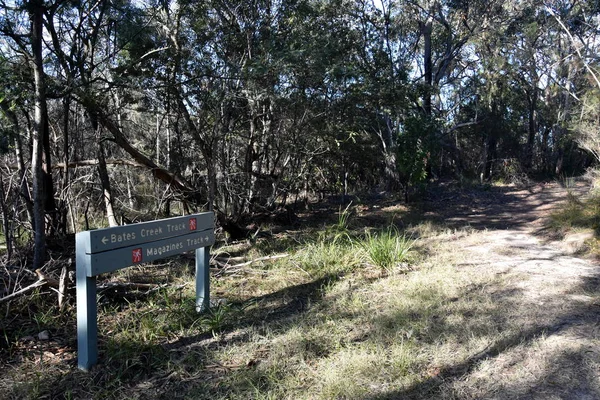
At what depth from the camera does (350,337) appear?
3.93 m

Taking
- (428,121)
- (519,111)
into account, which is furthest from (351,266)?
(519,111)

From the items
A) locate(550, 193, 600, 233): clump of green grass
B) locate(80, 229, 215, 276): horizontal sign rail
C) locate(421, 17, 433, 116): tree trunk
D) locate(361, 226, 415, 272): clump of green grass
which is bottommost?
locate(361, 226, 415, 272): clump of green grass

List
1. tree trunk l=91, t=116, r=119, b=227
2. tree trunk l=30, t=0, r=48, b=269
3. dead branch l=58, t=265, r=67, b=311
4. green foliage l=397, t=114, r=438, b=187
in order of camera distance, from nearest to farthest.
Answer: dead branch l=58, t=265, r=67, b=311
tree trunk l=30, t=0, r=48, b=269
tree trunk l=91, t=116, r=119, b=227
green foliage l=397, t=114, r=438, b=187

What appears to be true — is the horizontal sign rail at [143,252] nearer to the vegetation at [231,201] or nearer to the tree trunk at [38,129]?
the vegetation at [231,201]

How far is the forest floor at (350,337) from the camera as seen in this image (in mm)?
3148

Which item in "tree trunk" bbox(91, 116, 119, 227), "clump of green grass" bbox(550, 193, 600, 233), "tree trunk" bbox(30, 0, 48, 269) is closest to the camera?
"tree trunk" bbox(30, 0, 48, 269)

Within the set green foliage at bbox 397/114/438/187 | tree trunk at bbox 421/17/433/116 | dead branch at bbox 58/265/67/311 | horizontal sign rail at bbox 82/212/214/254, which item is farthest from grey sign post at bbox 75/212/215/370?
tree trunk at bbox 421/17/433/116

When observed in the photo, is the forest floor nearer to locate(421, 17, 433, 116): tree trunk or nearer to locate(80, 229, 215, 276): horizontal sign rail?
locate(80, 229, 215, 276): horizontal sign rail

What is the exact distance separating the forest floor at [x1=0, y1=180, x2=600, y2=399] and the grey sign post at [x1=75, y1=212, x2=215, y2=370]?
10.5 inches

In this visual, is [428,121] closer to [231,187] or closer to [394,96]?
[394,96]

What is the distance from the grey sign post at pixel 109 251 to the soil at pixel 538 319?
2499mm

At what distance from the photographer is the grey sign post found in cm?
332

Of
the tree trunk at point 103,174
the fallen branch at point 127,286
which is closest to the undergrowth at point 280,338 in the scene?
the fallen branch at point 127,286

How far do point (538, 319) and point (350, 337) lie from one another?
1756mm
